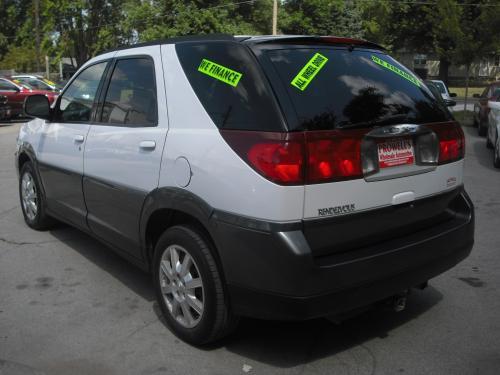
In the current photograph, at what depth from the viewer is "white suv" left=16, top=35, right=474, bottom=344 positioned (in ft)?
9.11

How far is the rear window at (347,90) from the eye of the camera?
289cm

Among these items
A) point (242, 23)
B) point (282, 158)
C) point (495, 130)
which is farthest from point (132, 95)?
point (242, 23)

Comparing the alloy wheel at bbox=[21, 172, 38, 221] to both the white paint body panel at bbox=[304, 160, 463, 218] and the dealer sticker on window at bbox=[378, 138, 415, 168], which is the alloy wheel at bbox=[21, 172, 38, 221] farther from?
the dealer sticker on window at bbox=[378, 138, 415, 168]

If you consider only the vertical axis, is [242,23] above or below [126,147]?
above

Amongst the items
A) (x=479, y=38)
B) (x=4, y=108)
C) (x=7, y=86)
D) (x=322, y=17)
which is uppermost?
(x=322, y=17)

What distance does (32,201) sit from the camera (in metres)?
5.80

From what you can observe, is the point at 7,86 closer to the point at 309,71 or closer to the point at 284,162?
the point at 309,71

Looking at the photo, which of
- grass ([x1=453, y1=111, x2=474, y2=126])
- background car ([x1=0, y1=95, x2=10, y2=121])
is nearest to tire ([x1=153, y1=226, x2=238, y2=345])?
background car ([x1=0, y1=95, x2=10, y2=121])

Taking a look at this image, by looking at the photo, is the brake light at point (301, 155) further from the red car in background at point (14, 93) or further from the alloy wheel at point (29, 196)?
the red car in background at point (14, 93)

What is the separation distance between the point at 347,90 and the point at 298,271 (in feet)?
3.46

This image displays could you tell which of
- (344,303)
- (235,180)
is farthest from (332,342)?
(235,180)

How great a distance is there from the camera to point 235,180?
9.43ft

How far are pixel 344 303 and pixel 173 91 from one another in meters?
1.63

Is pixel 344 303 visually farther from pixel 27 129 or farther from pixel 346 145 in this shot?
pixel 27 129
